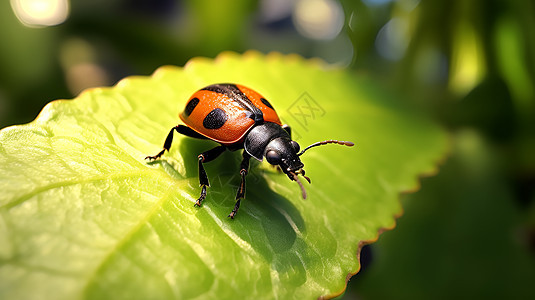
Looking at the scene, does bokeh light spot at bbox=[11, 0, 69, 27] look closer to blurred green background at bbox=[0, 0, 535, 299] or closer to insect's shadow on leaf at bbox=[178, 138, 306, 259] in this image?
blurred green background at bbox=[0, 0, 535, 299]

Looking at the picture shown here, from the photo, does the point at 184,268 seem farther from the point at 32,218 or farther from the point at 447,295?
the point at 447,295

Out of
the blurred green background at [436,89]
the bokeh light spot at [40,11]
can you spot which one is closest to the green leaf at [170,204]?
the blurred green background at [436,89]

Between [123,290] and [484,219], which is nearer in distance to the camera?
[123,290]

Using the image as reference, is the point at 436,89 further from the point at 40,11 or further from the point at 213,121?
the point at 40,11

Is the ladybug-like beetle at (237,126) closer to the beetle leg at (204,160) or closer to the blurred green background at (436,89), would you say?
the beetle leg at (204,160)

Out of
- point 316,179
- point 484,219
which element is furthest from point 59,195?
point 484,219

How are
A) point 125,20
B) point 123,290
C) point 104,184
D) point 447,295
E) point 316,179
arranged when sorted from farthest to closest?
point 125,20
point 447,295
point 316,179
point 104,184
point 123,290
